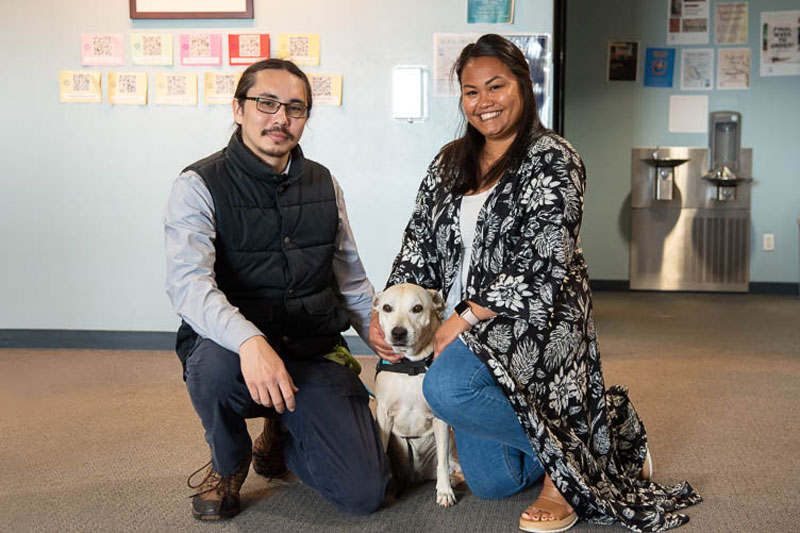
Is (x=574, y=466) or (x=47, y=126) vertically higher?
(x=47, y=126)

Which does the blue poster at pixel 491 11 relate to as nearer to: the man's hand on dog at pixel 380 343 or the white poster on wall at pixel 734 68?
the man's hand on dog at pixel 380 343

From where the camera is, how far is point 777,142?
20.6 ft

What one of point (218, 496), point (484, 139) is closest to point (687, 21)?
point (484, 139)

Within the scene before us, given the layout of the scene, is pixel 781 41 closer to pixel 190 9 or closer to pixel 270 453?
pixel 190 9

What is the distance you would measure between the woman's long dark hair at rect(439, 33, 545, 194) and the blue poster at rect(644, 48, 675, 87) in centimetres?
469

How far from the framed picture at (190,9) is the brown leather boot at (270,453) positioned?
2355 millimetres

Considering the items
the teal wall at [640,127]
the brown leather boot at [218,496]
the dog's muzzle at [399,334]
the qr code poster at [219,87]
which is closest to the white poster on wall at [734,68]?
the teal wall at [640,127]

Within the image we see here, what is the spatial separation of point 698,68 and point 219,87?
13.0ft

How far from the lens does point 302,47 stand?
3.90m

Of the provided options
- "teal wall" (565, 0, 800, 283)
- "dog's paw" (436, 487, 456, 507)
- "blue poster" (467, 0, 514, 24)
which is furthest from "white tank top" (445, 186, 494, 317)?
"teal wall" (565, 0, 800, 283)

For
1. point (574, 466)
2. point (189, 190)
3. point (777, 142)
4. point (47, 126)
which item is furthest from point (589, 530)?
point (777, 142)

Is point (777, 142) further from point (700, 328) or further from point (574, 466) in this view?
point (574, 466)

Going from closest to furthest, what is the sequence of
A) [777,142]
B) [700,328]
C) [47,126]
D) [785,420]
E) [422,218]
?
[422,218]
[785,420]
[47,126]
[700,328]
[777,142]

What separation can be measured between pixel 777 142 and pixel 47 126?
16.8 feet
